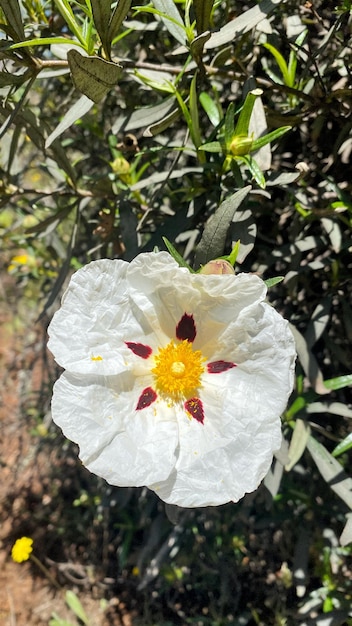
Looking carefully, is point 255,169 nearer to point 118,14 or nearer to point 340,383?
point 118,14

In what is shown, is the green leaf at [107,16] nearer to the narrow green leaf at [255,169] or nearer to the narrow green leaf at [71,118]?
the narrow green leaf at [71,118]

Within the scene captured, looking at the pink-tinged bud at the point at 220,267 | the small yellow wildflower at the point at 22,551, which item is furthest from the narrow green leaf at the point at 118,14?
the small yellow wildflower at the point at 22,551

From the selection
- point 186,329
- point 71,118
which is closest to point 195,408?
point 186,329

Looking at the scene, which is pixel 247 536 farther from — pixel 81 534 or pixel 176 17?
pixel 176 17

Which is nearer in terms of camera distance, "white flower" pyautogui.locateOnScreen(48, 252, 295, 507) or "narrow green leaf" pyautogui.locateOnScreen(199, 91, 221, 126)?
"white flower" pyautogui.locateOnScreen(48, 252, 295, 507)

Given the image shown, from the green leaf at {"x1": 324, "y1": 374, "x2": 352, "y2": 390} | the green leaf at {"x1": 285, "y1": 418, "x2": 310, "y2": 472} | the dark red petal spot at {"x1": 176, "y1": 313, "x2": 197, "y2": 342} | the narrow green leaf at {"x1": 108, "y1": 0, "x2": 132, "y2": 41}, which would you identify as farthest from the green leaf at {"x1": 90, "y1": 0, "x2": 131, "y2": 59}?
the green leaf at {"x1": 285, "y1": 418, "x2": 310, "y2": 472}

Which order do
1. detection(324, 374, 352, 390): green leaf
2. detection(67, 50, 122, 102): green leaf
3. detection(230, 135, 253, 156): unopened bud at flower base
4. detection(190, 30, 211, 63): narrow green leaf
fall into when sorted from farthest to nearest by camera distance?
detection(324, 374, 352, 390): green leaf → detection(230, 135, 253, 156): unopened bud at flower base → detection(190, 30, 211, 63): narrow green leaf → detection(67, 50, 122, 102): green leaf

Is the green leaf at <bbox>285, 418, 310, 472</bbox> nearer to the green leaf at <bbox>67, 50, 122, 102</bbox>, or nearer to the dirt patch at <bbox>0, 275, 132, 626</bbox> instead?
the green leaf at <bbox>67, 50, 122, 102</bbox>
